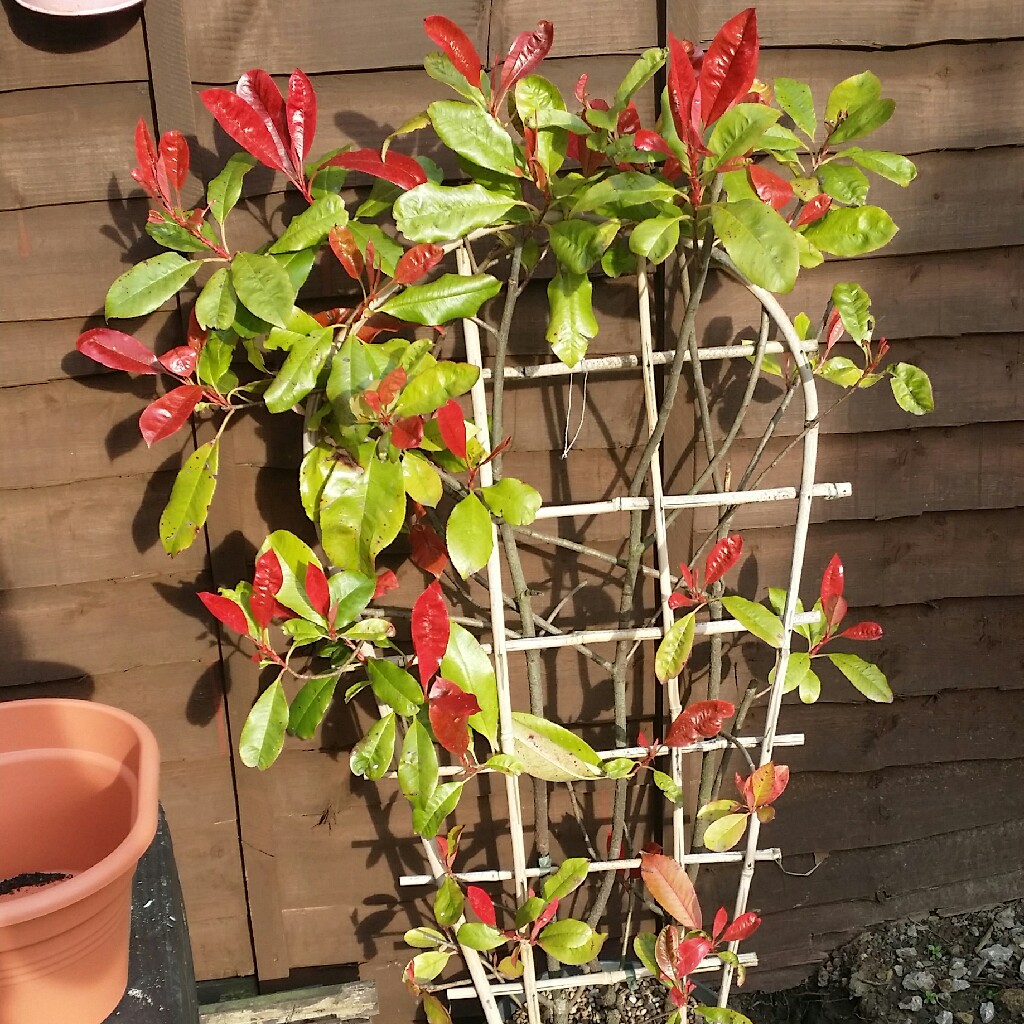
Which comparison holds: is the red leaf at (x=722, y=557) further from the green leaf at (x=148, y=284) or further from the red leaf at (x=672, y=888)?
the green leaf at (x=148, y=284)

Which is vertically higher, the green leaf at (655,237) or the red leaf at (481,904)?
the green leaf at (655,237)

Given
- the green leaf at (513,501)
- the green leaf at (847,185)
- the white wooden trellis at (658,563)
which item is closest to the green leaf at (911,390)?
the white wooden trellis at (658,563)

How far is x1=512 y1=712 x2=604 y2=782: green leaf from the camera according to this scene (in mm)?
1417

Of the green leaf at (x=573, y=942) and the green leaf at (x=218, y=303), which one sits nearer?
the green leaf at (x=218, y=303)

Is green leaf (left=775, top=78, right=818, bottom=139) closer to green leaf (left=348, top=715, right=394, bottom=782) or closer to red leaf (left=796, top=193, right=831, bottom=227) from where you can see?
red leaf (left=796, top=193, right=831, bottom=227)

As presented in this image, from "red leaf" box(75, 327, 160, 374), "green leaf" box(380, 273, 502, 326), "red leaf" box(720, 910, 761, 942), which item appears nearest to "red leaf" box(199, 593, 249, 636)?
"red leaf" box(75, 327, 160, 374)

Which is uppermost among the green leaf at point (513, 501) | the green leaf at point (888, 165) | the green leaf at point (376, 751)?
the green leaf at point (888, 165)

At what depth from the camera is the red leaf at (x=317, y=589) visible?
1244 mm

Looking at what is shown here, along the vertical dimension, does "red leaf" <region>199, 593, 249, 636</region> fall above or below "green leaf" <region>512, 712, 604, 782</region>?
above

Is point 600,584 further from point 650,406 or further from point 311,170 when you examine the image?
point 311,170

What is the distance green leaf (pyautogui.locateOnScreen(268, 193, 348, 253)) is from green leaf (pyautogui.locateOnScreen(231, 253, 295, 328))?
0.03m

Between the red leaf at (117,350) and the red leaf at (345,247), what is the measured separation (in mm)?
338

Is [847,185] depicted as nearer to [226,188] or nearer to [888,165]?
[888,165]

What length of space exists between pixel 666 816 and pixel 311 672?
2.30ft
